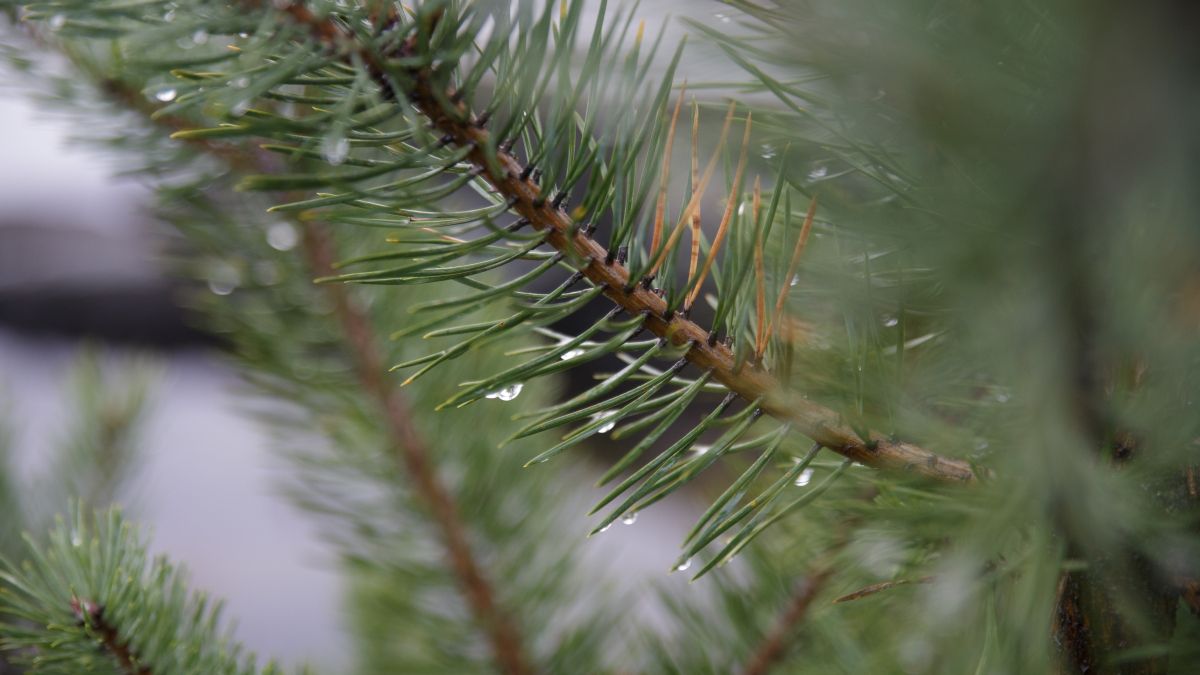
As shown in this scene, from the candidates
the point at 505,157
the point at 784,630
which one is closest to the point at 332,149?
the point at 505,157

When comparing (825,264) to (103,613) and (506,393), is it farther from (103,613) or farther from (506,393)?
(103,613)

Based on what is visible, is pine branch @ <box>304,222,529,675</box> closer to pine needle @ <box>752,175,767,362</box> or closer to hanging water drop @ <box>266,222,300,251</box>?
hanging water drop @ <box>266,222,300,251</box>

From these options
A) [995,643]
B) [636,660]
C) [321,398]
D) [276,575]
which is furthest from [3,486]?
[276,575]

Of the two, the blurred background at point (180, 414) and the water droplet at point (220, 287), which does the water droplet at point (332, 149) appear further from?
the blurred background at point (180, 414)

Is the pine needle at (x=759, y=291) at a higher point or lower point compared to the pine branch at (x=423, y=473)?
higher

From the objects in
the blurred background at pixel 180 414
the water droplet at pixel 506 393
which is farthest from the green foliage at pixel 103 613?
the blurred background at pixel 180 414

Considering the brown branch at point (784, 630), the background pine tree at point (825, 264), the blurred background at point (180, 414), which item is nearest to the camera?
the background pine tree at point (825, 264)

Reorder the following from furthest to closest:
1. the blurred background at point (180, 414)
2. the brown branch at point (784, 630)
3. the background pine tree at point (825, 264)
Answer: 1. the blurred background at point (180, 414)
2. the brown branch at point (784, 630)
3. the background pine tree at point (825, 264)
